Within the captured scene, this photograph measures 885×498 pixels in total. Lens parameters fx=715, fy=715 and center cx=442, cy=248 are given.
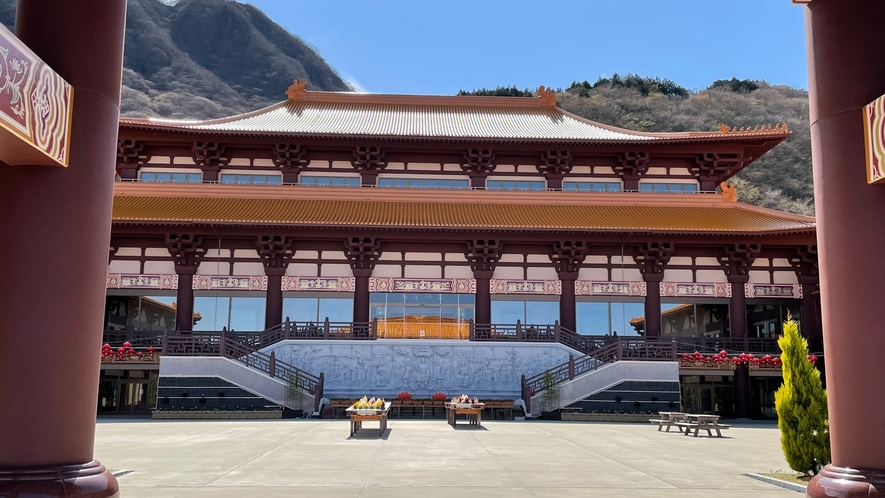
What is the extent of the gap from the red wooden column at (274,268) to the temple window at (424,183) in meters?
6.02

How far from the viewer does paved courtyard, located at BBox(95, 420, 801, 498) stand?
32.0 ft

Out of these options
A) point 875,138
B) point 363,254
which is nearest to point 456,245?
point 363,254

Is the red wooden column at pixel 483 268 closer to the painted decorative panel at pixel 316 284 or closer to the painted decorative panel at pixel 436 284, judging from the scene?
the painted decorative panel at pixel 436 284

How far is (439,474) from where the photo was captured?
36.0 ft

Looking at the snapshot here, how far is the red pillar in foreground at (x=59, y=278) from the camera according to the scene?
634 centimetres

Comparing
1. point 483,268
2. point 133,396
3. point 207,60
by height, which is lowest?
point 133,396

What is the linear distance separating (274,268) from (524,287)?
1053 cm

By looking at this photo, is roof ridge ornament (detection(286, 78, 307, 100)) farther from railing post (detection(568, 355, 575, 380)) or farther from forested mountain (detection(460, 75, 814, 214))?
forested mountain (detection(460, 75, 814, 214))

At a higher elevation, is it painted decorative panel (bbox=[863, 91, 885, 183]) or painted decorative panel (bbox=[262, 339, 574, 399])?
painted decorative panel (bbox=[863, 91, 885, 183])

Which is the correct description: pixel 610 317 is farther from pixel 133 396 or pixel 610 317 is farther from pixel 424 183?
pixel 133 396

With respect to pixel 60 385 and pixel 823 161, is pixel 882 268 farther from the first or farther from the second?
pixel 60 385

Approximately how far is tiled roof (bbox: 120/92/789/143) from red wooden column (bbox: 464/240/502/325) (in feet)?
18.3

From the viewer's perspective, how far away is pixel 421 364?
2748 cm

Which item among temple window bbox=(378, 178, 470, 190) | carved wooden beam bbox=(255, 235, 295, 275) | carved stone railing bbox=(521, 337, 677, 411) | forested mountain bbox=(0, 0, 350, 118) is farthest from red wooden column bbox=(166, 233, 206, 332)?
forested mountain bbox=(0, 0, 350, 118)
